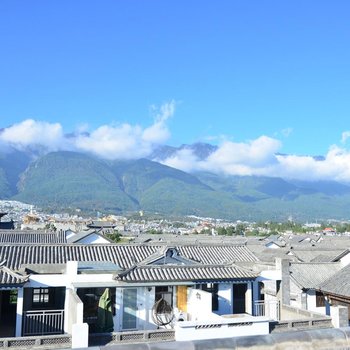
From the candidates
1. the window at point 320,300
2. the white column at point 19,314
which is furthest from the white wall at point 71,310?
the window at point 320,300

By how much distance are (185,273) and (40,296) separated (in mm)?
6523

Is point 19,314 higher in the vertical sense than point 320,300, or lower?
higher

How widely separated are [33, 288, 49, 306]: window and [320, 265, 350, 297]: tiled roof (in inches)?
455

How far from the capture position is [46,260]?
23.0 m

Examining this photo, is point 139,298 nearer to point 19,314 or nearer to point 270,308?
point 19,314

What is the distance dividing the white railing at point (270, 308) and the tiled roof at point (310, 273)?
6.69 metres

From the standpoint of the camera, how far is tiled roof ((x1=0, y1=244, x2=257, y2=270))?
2298 cm

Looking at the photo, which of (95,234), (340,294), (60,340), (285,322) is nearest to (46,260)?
(60,340)

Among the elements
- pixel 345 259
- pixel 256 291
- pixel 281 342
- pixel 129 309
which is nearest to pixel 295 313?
→ pixel 256 291

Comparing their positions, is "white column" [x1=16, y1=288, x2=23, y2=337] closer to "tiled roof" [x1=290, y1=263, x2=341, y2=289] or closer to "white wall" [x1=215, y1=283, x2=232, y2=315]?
"white wall" [x1=215, y1=283, x2=232, y2=315]

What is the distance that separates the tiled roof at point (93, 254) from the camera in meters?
23.0

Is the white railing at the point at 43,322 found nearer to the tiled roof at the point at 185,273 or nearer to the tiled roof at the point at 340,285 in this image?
the tiled roof at the point at 185,273

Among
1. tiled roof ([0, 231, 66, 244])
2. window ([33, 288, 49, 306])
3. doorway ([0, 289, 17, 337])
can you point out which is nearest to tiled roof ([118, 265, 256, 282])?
window ([33, 288, 49, 306])

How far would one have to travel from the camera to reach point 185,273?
66.0 feet
